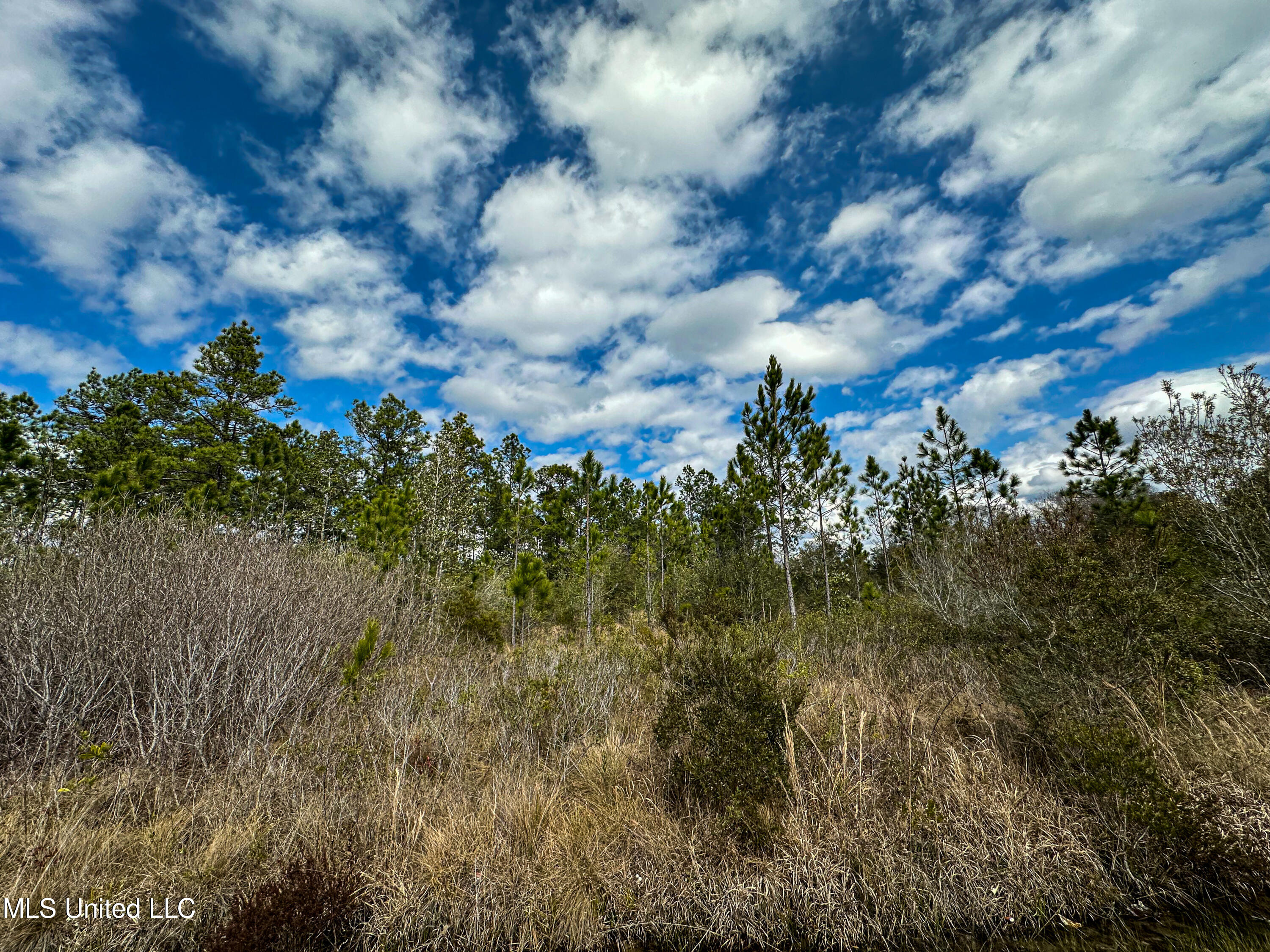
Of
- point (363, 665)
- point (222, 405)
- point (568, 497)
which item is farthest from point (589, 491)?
point (222, 405)

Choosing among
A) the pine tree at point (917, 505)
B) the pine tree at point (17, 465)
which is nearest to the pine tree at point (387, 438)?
the pine tree at point (17, 465)

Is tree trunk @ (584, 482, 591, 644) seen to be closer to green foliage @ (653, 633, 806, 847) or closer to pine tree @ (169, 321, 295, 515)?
green foliage @ (653, 633, 806, 847)

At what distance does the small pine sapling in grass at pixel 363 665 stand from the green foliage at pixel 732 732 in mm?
2978

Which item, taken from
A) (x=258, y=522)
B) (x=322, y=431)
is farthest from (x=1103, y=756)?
(x=322, y=431)

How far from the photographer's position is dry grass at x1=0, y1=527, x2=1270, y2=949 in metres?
3.27

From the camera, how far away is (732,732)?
4.31 m

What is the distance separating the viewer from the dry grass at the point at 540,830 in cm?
327

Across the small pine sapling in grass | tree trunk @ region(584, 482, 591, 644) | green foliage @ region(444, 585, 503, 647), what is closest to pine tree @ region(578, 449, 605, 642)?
tree trunk @ region(584, 482, 591, 644)

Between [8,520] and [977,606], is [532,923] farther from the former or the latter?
[977,606]

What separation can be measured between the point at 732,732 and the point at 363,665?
430 cm

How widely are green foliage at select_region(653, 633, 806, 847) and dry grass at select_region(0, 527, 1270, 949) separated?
189 mm

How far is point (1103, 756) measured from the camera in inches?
152

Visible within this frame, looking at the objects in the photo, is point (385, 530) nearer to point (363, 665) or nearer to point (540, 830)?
point (363, 665)

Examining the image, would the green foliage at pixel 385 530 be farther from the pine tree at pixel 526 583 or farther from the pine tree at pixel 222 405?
the pine tree at pixel 222 405
